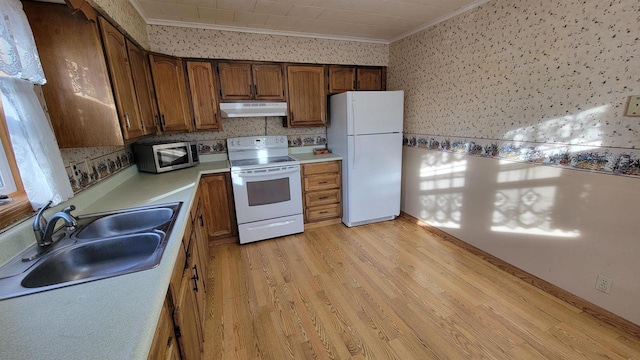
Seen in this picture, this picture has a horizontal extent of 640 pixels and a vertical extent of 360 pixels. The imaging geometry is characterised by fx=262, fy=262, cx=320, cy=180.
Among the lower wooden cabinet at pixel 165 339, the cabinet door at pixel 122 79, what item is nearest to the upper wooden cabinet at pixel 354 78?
the cabinet door at pixel 122 79

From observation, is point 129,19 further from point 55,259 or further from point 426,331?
point 426,331

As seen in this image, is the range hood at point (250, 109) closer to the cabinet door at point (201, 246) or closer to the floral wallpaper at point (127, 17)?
the floral wallpaper at point (127, 17)

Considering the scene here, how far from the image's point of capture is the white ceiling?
7.59 ft

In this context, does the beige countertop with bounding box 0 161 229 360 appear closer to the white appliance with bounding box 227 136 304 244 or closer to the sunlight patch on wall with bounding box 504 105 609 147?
the white appliance with bounding box 227 136 304 244

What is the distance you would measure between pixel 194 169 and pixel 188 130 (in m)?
0.42

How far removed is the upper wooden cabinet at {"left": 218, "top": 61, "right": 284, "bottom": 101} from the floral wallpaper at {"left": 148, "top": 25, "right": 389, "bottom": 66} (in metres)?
0.16

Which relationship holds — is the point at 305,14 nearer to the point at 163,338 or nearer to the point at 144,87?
the point at 144,87

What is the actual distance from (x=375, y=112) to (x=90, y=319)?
2.85m

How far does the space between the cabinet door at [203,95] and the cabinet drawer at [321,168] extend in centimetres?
111

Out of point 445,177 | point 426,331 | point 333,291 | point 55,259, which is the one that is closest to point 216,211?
point 333,291

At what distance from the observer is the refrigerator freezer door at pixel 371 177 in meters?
3.07

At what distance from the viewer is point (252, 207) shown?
285cm

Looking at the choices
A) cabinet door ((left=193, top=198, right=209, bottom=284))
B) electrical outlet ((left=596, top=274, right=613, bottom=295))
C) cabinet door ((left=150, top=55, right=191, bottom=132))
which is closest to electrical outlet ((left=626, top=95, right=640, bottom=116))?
electrical outlet ((left=596, top=274, right=613, bottom=295))

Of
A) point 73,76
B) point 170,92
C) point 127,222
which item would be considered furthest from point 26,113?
point 170,92
